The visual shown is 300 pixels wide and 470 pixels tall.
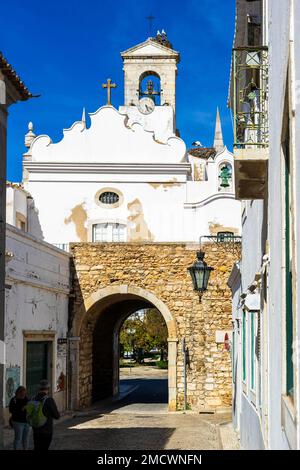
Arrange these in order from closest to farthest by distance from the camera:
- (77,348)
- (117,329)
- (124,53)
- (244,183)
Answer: (244,183), (77,348), (117,329), (124,53)

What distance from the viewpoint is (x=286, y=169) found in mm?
5637

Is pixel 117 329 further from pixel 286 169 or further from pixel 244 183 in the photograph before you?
pixel 286 169

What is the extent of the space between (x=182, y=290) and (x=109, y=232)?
7043mm

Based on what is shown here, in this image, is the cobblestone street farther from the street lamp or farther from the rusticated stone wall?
the street lamp

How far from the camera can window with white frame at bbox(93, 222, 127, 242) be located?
29797mm

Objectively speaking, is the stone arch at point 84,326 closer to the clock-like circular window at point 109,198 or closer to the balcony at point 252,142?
the clock-like circular window at point 109,198

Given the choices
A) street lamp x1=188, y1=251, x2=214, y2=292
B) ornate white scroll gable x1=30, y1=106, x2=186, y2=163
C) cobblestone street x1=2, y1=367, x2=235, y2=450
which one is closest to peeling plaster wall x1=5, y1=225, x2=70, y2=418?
cobblestone street x1=2, y1=367, x2=235, y2=450

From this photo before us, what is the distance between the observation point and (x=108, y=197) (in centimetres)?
3019

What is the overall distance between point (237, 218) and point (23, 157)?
9.10 meters

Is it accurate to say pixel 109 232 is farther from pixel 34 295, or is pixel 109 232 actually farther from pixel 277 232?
pixel 277 232

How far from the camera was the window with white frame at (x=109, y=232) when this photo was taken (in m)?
29.8

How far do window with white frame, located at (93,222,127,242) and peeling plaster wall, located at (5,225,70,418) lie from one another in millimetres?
6375

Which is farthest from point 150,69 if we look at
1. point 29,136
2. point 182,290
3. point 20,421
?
point 20,421

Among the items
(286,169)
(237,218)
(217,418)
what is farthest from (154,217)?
(286,169)
